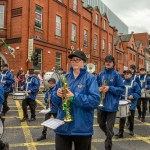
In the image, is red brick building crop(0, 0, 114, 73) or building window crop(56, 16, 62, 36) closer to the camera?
red brick building crop(0, 0, 114, 73)

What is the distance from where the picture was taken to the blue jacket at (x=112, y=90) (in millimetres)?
6020

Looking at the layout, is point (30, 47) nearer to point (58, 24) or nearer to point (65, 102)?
point (58, 24)

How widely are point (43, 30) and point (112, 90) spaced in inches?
813

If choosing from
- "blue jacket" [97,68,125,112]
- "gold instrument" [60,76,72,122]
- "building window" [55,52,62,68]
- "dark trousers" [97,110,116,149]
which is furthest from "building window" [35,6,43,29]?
"gold instrument" [60,76,72,122]

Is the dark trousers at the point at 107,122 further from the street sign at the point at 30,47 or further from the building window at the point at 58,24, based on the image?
the building window at the point at 58,24

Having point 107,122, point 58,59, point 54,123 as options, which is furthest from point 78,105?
point 58,59

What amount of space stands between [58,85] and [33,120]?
20.8 feet

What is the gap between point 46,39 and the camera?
2622 centimetres

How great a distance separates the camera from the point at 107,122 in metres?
6.09

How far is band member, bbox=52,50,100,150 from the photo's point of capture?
366 cm

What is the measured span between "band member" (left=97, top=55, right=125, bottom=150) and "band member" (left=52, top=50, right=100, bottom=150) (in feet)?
6.90

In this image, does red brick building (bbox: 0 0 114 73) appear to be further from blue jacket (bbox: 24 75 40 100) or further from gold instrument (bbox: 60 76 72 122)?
gold instrument (bbox: 60 76 72 122)

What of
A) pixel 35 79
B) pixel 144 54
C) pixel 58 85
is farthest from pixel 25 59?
pixel 144 54

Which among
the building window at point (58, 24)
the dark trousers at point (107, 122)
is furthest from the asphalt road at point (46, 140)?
the building window at point (58, 24)
